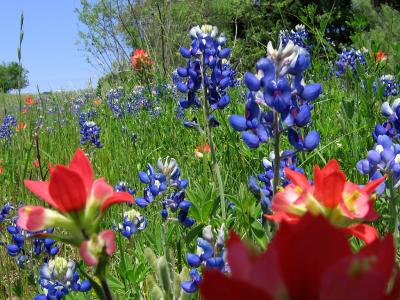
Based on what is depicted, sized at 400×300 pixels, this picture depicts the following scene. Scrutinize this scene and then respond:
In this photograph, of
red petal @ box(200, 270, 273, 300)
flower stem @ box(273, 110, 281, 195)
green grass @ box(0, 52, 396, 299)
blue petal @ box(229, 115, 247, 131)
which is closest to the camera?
red petal @ box(200, 270, 273, 300)

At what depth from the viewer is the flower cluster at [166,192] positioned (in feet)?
6.46

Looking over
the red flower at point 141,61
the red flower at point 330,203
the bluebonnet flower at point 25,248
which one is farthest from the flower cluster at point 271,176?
the red flower at point 141,61

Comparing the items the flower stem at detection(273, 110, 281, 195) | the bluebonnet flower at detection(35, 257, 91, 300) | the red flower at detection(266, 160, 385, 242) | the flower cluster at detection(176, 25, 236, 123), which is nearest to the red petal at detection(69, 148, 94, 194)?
the red flower at detection(266, 160, 385, 242)

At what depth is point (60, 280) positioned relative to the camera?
1.75m

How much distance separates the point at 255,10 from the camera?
13.8m

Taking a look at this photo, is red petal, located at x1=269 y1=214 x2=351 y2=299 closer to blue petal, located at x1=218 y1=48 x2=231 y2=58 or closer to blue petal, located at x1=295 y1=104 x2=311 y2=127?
blue petal, located at x1=295 y1=104 x2=311 y2=127

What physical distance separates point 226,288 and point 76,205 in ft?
1.53

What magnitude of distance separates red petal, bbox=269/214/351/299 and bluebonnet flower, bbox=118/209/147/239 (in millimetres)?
1719

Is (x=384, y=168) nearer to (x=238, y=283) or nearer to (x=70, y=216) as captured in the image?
(x=70, y=216)

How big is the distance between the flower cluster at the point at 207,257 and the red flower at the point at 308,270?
3.43 feet

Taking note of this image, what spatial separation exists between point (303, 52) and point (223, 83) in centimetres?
100

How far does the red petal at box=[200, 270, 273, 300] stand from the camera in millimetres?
365

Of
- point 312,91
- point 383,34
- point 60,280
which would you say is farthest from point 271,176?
point 383,34

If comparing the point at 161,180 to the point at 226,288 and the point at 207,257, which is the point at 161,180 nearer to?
the point at 207,257
